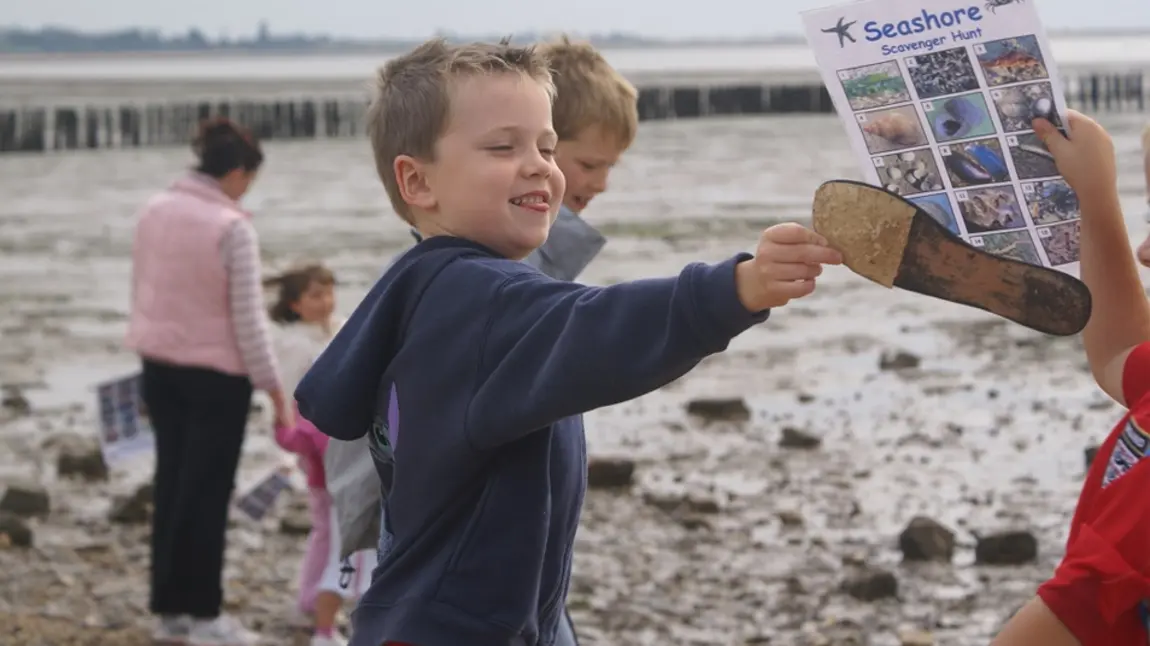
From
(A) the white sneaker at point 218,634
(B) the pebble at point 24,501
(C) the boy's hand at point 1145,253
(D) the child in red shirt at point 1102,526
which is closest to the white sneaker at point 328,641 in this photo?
(A) the white sneaker at point 218,634

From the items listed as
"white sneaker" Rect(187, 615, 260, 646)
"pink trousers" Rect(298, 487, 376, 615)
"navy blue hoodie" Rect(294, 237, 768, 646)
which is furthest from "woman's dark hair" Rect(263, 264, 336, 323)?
"navy blue hoodie" Rect(294, 237, 768, 646)

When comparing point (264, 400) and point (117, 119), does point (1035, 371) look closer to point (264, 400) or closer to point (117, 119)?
point (264, 400)

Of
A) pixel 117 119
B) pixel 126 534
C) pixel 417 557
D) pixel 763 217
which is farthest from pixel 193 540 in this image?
pixel 117 119

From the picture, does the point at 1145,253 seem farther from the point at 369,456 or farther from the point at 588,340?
the point at 369,456

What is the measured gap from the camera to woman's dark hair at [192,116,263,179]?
22.3ft

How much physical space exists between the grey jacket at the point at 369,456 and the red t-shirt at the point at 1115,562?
165 cm

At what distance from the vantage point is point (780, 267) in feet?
7.41

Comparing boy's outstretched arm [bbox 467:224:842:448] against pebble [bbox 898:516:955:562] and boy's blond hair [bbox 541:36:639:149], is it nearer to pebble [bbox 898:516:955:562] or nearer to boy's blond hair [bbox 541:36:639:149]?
boy's blond hair [bbox 541:36:639:149]

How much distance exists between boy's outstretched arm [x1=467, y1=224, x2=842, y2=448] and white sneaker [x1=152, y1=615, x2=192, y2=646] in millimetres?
4507

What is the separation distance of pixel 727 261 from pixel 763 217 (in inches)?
937

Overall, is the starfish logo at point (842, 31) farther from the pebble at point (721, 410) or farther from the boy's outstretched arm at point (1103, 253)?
the pebble at point (721, 410)

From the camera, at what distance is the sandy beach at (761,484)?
7.02 meters

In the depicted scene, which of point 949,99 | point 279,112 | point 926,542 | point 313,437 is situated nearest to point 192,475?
point 313,437

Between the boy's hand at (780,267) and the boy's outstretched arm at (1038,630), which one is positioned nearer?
the boy's hand at (780,267)
